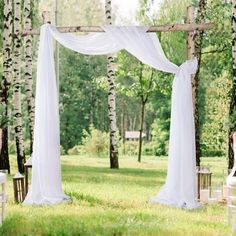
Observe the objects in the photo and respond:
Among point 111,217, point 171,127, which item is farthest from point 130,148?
point 111,217

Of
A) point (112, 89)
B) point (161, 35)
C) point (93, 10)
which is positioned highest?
point (93, 10)

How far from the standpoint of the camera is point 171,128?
30.0 feet

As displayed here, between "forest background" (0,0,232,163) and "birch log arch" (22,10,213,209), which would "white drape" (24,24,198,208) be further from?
"forest background" (0,0,232,163)

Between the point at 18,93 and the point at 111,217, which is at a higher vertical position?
the point at 18,93

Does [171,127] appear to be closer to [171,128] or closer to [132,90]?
[171,128]

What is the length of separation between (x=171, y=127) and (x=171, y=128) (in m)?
0.03

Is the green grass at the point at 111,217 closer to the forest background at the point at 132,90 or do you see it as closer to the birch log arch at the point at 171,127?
the birch log arch at the point at 171,127

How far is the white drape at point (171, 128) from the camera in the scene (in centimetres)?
900

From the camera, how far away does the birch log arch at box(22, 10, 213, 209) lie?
9.01 m

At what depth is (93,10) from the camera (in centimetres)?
3581

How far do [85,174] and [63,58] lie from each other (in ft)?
72.0

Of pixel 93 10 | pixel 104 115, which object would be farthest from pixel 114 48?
pixel 104 115

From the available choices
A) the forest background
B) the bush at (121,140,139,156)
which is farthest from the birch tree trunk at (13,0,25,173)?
the bush at (121,140,139,156)

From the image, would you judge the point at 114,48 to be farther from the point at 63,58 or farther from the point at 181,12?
the point at 63,58
